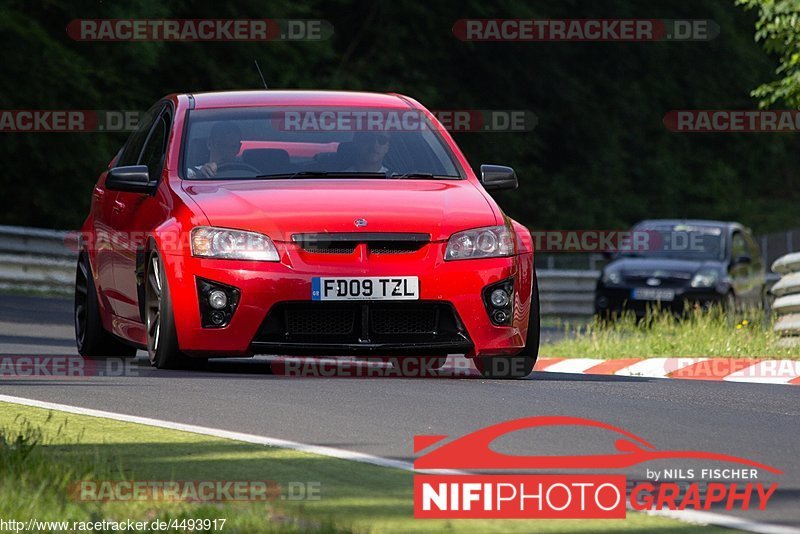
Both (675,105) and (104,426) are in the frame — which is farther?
(675,105)

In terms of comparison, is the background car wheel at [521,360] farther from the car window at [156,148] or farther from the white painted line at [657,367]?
the car window at [156,148]

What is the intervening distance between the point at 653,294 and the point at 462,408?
1581cm

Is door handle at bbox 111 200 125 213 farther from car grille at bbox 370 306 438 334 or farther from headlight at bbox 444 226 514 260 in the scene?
headlight at bbox 444 226 514 260

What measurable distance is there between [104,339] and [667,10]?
41747mm

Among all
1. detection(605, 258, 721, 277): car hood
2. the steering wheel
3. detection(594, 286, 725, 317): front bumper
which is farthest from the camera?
detection(605, 258, 721, 277): car hood

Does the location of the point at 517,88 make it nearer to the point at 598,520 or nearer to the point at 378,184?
the point at 378,184

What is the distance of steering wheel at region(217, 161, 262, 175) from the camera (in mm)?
11531

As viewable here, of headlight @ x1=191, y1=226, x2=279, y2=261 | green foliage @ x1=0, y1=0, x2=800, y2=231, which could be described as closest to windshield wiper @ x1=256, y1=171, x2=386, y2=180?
headlight @ x1=191, y1=226, x2=279, y2=261

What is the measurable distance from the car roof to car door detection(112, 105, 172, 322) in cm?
31

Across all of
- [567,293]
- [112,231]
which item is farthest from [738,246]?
[112,231]

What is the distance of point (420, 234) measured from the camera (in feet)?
34.7

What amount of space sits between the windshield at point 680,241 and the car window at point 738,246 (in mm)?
193

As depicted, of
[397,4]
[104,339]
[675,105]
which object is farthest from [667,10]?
[104,339]

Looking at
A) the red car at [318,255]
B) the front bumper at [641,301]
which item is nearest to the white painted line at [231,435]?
the red car at [318,255]
